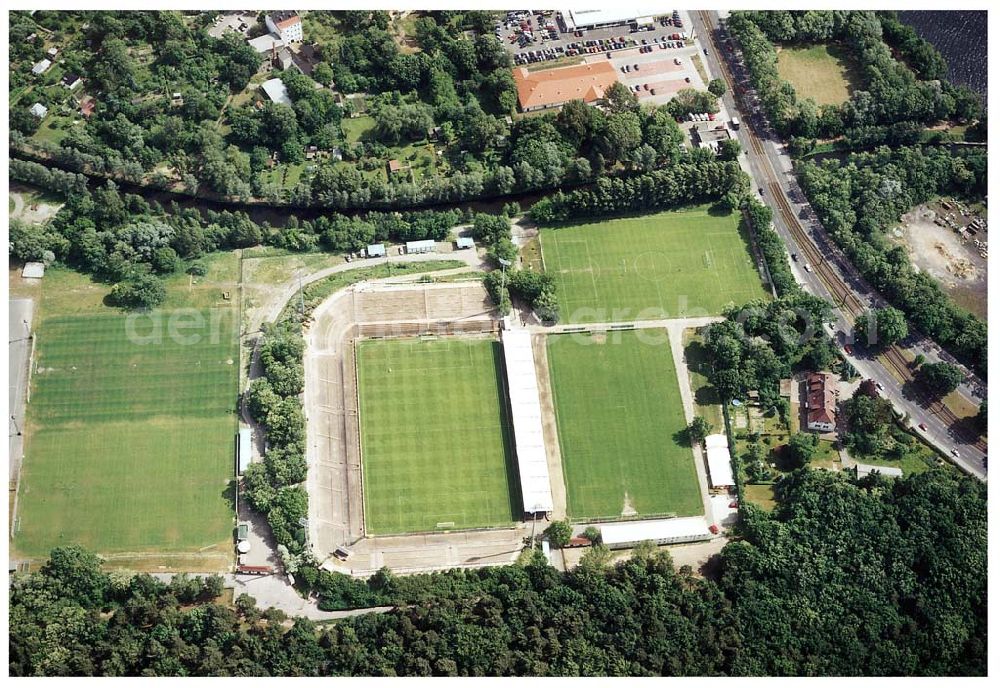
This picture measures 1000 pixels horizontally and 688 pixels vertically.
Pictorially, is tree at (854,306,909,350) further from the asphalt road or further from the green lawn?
the asphalt road

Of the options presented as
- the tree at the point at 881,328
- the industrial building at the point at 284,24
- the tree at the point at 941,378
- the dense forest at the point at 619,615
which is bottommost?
the dense forest at the point at 619,615

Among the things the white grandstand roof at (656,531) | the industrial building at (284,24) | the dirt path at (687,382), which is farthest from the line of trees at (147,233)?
the white grandstand roof at (656,531)

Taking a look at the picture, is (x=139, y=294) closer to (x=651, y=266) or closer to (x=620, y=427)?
(x=620, y=427)

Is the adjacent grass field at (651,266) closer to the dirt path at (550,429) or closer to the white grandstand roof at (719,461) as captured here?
the dirt path at (550,429)

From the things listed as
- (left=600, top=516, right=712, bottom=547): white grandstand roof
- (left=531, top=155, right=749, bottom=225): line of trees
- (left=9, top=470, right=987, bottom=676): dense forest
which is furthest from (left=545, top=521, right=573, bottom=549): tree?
(left=531, top=155, right=749, bottom=225): line of trees

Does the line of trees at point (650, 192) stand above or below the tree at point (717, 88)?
below

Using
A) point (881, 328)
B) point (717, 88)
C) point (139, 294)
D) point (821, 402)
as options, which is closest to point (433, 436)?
point (139, 294)
